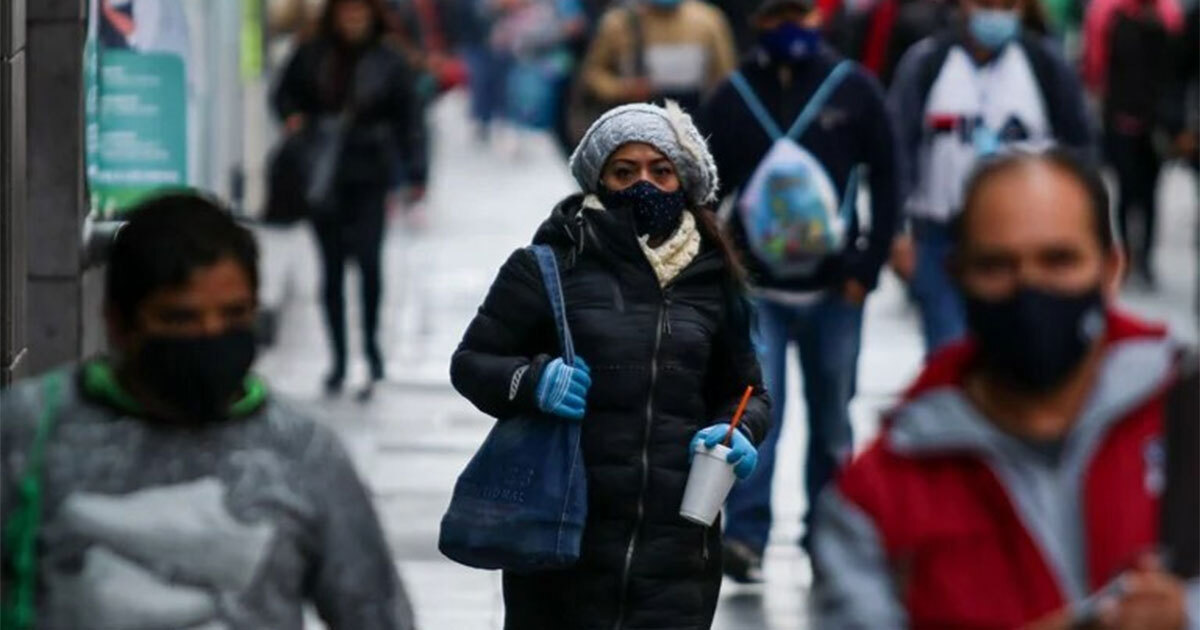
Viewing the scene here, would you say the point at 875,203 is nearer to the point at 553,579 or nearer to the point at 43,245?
the point at 43,245

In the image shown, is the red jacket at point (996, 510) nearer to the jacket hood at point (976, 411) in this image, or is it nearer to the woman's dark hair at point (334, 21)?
the jacket hood at point (976, 411)

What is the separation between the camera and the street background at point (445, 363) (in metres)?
10.2

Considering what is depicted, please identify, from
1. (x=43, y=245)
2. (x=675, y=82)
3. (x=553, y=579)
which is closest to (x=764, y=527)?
(x=43, y=245)

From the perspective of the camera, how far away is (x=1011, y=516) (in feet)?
13.0

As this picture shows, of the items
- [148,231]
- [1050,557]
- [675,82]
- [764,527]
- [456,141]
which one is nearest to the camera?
[1050,557]

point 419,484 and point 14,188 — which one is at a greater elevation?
point 14,188

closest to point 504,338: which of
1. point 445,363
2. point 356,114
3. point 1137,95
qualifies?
point 356,114

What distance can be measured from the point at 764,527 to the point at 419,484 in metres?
2.44

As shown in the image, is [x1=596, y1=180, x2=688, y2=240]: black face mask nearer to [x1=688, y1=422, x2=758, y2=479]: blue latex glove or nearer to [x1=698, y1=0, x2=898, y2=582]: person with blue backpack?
[x1=688, y1=422, x2=758, y2=479]: blue latex glove

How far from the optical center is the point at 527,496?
6609 millimetres

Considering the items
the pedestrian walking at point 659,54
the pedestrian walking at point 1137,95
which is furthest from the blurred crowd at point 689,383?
the pedestrian walking at point 1137,95

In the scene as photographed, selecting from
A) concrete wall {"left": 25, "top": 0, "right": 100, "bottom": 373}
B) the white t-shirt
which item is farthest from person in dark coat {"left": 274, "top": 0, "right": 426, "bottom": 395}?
concrete wall {"left": 25, "top": 0, "right": 100, "bottom": 373}

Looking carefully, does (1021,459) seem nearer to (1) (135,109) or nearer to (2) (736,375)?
(2) (736,375)

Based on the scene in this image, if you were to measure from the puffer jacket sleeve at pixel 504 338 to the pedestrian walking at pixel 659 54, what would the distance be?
8.00 metres
